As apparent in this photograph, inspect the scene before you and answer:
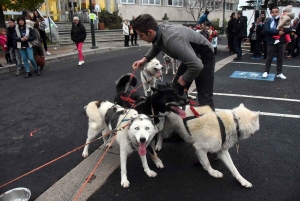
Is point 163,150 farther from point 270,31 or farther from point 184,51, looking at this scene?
point 270,31

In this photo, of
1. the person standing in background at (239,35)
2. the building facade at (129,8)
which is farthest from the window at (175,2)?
the person standing in background at (239,35)

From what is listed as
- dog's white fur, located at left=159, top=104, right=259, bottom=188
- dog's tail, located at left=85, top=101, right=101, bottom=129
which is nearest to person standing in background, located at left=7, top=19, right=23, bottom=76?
dog's tail, located at left=85, top=101, right=101, bottom=129

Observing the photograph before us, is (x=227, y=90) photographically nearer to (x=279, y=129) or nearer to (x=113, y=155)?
(x=279, y=129)

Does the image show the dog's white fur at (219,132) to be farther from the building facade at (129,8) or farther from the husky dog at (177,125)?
the building facade at (129,8)

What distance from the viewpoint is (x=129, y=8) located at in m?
26.2

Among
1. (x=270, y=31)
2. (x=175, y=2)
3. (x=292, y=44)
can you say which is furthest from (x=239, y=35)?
(x=175, y=2)

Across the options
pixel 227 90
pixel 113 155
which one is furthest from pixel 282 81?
pixel 113 155

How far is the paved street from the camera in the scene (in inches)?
111

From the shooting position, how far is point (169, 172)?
10.5 feet

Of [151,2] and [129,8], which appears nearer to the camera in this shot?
[129,8]

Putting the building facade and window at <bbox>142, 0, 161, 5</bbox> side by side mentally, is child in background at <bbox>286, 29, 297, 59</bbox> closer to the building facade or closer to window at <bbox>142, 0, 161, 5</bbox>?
the building facade

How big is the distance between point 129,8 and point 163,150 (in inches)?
987

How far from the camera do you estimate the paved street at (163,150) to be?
2.83 metres

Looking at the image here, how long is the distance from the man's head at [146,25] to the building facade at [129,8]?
18.0 metres
